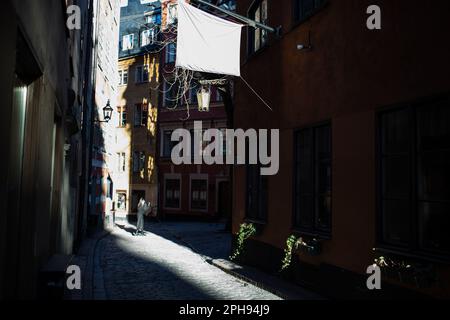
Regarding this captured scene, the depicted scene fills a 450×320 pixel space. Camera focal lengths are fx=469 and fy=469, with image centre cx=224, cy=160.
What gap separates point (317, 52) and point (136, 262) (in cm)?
721

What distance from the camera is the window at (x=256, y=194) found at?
1104 centimetres

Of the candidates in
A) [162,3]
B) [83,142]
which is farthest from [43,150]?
[162,3]

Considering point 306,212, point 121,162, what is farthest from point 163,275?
point 121,162

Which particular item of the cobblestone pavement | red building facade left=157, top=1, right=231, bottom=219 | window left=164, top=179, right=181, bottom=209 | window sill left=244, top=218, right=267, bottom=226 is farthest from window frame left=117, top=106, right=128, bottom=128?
window sill left=244, top=218, right=267, bottom=226

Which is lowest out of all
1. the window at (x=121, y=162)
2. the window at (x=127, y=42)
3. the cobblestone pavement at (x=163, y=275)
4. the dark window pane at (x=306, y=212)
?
the cobblestone pavement at (x=163, y=275)

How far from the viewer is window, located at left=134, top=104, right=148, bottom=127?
33.8m

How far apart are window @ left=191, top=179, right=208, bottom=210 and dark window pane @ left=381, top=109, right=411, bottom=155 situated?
2397 centimetres

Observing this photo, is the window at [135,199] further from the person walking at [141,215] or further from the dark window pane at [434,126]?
the dark window pane at [434,126]

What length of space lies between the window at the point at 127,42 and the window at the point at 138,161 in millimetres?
8952

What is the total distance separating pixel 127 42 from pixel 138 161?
1027 centimetres

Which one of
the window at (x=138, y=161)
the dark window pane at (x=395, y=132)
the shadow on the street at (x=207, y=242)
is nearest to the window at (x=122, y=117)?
the window at (x=138, y=161)

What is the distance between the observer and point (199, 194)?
3066 cm

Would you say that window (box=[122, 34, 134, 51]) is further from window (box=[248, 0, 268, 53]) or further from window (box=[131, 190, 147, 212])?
window (box=[248, 0, 268, 53])

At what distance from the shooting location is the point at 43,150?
6.21 metres
